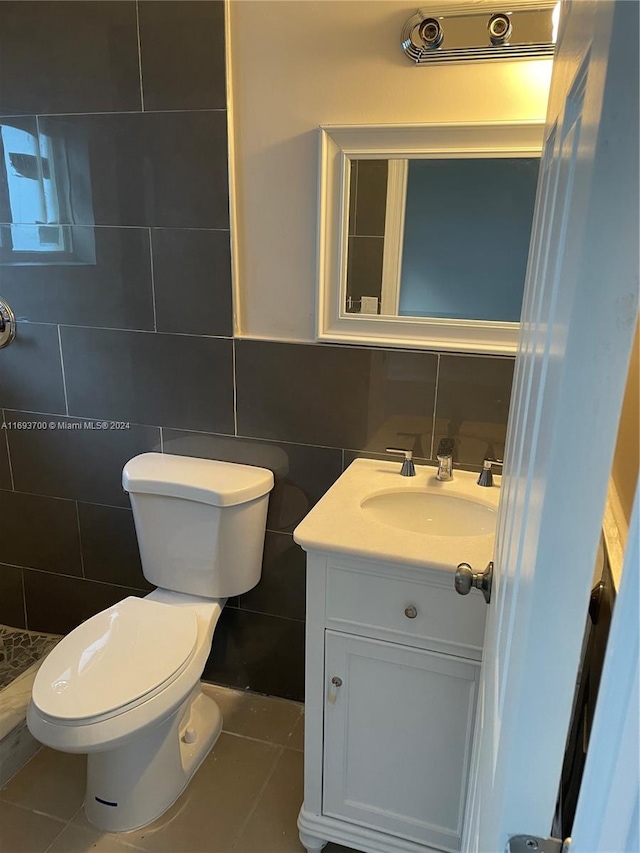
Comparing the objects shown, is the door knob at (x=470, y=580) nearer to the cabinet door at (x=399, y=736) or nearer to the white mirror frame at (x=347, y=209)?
the cabinet door at (x=399, y=736)

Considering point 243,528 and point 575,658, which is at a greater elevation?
point 575,658

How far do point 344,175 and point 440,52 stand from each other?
13.5 inches

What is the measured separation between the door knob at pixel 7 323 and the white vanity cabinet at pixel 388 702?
129 cm

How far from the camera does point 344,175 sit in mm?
1605

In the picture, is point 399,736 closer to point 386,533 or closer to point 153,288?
point 386,533

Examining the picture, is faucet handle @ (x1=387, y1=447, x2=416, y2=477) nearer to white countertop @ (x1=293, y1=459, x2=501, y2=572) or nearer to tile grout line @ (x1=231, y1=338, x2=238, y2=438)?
white countertop @ (x1=293, y1=459, x2=501, y2=572)

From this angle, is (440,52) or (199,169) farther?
(199,169)

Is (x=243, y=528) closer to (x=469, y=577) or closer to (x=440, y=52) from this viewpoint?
(x=469, y=577)

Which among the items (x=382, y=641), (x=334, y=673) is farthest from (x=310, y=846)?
(x=382, y=641)

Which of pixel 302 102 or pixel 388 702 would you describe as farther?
pixel 302 102

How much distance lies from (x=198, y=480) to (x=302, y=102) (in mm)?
1029

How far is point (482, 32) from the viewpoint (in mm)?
1412

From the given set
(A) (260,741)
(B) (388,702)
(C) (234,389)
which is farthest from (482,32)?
(A) (260,741)

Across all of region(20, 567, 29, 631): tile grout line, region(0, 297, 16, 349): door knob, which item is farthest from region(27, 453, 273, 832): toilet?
region(20, 567, 29, 631): tile grout line
